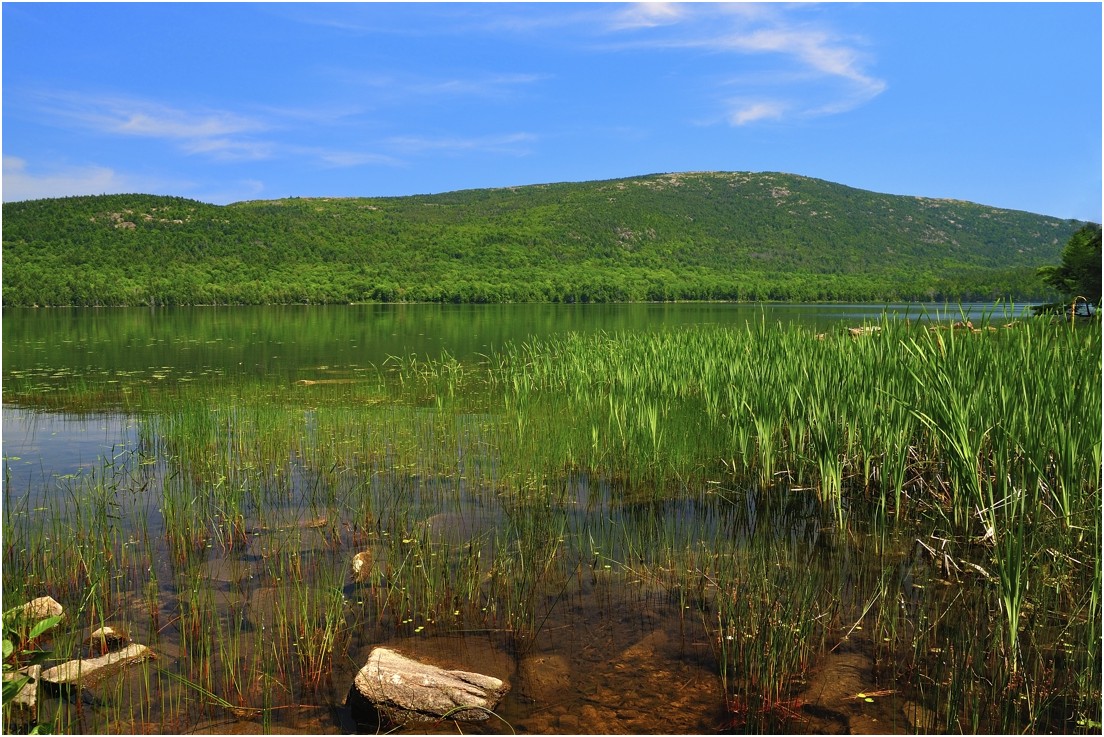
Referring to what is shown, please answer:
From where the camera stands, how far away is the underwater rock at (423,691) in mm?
3877

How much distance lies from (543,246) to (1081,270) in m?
103

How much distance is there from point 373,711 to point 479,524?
2.91m

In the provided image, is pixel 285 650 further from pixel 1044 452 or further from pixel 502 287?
pixel 502 287

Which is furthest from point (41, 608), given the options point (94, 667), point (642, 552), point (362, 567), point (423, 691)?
point (642, 552)

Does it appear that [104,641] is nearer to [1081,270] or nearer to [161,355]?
[161,355]

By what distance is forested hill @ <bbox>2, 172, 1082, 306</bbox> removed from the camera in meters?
88.6

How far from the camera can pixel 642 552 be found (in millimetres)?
5957

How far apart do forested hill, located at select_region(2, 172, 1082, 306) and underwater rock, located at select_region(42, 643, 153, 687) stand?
205ft

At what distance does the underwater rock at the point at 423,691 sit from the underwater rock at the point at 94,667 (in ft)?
4.11

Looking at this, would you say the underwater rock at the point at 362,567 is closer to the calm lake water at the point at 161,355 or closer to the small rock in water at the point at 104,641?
the small rock in water at the point at 104,641

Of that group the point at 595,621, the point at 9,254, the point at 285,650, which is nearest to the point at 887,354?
the point at 595,621

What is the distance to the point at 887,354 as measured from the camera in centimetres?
699

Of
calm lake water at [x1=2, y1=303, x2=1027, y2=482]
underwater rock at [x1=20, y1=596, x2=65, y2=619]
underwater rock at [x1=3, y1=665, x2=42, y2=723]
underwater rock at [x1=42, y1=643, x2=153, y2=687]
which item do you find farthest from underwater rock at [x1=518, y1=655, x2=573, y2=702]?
calm lake water at [x1=2, y1=303, x2=1027, y2=482]

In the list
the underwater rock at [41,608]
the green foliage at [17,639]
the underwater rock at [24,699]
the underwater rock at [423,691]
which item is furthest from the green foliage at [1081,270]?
the underwater rock at [24,699]
